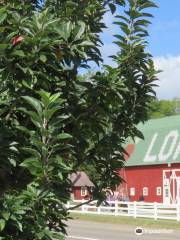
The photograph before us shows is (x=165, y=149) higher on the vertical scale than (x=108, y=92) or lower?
higher

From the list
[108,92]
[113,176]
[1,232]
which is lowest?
[1,232]

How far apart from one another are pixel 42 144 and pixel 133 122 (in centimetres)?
105

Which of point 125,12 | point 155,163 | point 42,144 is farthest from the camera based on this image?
point 155,163

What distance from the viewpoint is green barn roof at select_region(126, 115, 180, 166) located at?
50256mm

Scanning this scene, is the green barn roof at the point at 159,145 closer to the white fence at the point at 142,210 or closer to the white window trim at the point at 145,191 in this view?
the white window trim at the point at 145,191

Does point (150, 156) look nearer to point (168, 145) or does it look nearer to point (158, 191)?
point (168, 145)

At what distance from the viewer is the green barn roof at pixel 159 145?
5026 centimetres

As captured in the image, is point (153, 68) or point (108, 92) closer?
point (108, 92)

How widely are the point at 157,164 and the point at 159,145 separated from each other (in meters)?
2.50

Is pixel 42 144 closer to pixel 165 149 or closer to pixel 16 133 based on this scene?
pixel 16 133

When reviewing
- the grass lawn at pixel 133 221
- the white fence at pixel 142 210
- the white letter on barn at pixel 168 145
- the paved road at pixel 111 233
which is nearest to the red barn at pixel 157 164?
the white letter on barn at pixel 168 145

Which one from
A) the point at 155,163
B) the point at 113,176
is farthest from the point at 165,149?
the point at 113,176

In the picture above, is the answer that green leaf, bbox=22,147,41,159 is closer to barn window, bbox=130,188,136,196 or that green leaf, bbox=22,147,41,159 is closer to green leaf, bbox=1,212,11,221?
green leaf, bbox=1,212,11,221

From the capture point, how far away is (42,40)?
2.94 m
